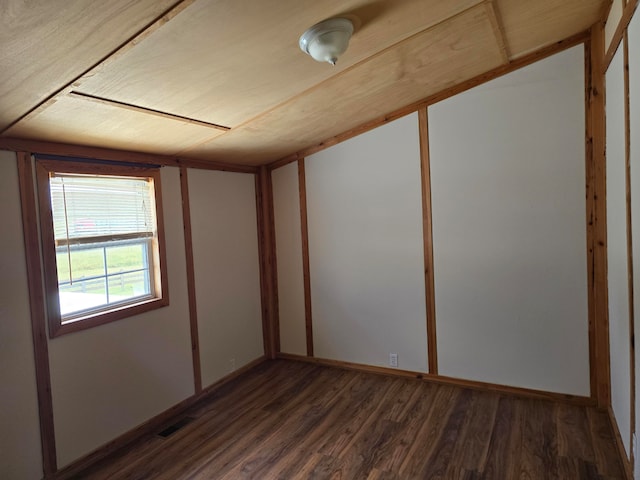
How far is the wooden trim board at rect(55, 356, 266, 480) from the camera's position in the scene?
247 cm

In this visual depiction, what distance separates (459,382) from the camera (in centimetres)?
341

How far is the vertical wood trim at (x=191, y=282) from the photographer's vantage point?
335cm

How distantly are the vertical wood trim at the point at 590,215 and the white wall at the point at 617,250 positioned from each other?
0.23 metres

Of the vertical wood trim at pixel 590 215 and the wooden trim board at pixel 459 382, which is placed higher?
the vertical wood trim at pixel 590 215

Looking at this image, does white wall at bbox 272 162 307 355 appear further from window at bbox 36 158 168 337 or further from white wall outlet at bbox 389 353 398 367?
window at bbox 36 158 168 337

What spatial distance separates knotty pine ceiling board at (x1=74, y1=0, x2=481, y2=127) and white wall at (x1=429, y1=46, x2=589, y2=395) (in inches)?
51.2

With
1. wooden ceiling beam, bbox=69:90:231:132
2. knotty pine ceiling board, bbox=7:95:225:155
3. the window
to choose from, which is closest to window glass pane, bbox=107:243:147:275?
the window

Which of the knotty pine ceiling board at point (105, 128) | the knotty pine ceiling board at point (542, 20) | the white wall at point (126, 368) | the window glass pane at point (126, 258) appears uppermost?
the knotty pine ceiling board at point (542, 20)

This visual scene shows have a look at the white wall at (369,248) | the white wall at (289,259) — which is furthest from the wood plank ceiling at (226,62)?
the white wall at (289,259)

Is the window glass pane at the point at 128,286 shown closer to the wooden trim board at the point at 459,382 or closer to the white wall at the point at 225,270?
the white wall at the point at 225,270

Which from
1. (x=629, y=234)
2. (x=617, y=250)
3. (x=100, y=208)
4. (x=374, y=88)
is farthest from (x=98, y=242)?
(x=617, y=250)

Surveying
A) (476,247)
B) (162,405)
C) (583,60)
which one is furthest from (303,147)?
(162,405)

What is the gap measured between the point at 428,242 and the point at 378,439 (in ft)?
5.44

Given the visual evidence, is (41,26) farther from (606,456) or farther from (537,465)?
(606,456)
